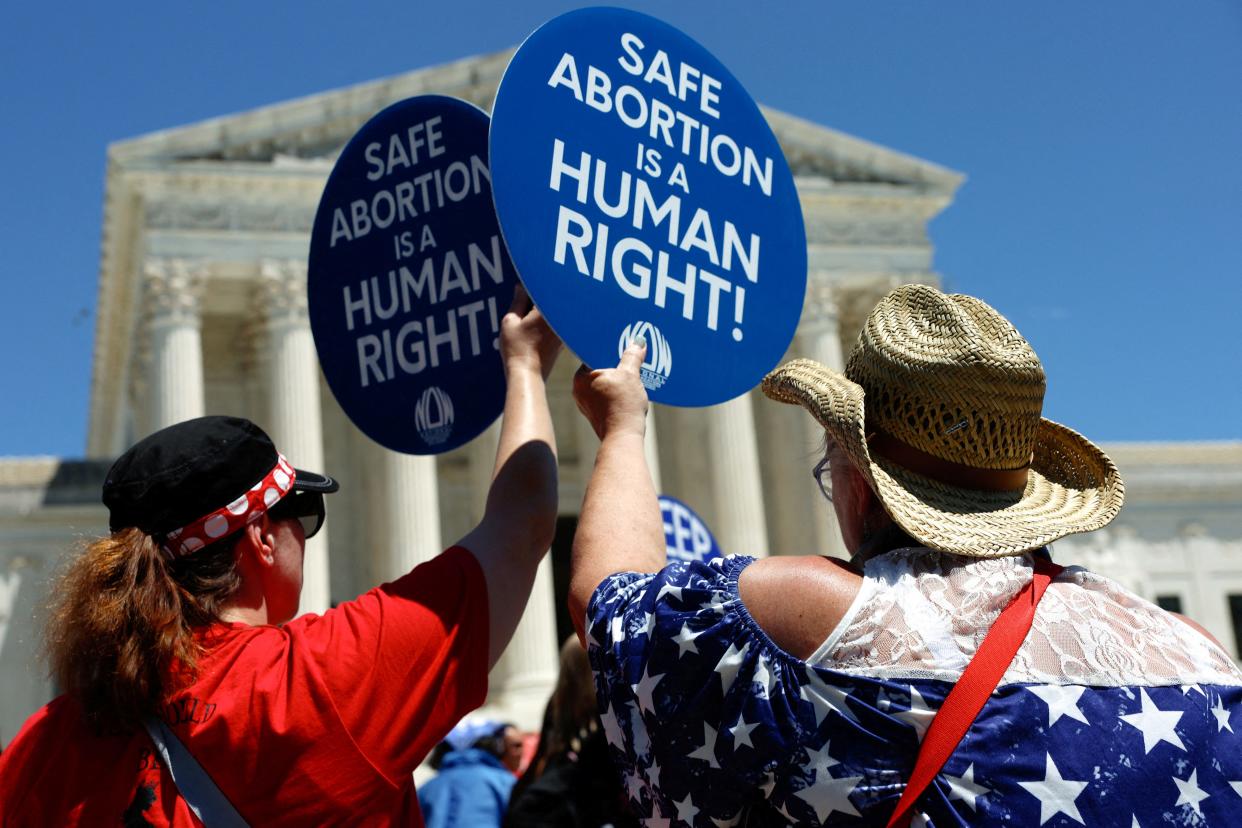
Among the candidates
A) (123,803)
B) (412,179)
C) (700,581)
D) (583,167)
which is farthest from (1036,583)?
(412,179)

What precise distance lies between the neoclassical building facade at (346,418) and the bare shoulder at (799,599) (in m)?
27.1

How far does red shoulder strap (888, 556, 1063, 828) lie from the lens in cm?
261

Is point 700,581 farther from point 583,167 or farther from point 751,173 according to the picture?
point 751,173

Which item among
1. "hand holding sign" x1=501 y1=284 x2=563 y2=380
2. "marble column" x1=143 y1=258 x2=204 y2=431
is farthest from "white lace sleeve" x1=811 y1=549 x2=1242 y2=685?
"marble column" x1=143 y1=258 x2=204 y2=431

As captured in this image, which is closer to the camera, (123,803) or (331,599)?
(123,803)

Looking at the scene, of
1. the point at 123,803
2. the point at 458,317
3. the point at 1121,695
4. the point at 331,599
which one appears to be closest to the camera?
the point at 1121,695

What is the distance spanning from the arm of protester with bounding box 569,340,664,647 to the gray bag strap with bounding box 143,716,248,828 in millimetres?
819

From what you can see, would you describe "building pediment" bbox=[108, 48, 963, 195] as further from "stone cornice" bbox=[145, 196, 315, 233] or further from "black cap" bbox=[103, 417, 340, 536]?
"black cap" bbox=[103, 417, 340, 536]

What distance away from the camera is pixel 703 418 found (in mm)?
39656

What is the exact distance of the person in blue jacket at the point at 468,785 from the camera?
7504 millimetres

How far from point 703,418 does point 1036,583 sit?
36863mm

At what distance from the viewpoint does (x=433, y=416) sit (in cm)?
421

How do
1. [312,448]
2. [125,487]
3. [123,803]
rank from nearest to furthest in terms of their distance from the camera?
1. [123,803]
2. [125,487]
3. [312,448]

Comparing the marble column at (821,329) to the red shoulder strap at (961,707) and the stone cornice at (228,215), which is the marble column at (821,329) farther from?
the red shoulder strap at (961,707)
